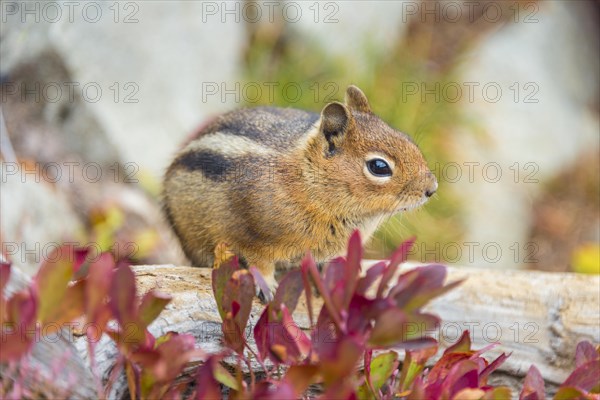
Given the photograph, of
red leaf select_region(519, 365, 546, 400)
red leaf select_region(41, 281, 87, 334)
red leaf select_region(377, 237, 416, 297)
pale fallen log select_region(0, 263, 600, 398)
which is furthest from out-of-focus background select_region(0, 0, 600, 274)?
red leaf select_region(41, 281, 87, 334)

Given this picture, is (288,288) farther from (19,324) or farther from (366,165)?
(366,165)

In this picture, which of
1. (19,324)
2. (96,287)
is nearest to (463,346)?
(96,287)

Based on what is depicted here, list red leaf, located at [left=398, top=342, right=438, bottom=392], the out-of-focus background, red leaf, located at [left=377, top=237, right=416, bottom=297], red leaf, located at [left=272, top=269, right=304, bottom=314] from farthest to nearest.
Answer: the out-of-focus background, red leaf, located at [left=398, top=342, right=438, bottom=392], red leaf, located at [left=272, top=269, right=304, bottom=314], red leaf, located at [left=377, top=237, right=416, bottom=297]

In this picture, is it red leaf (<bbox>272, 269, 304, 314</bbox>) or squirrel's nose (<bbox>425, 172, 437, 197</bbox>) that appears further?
squirrel's nose (<bbox>425, 172, 437, 197</bbox>)

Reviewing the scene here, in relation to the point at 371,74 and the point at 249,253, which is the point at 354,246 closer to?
the point at 249,253

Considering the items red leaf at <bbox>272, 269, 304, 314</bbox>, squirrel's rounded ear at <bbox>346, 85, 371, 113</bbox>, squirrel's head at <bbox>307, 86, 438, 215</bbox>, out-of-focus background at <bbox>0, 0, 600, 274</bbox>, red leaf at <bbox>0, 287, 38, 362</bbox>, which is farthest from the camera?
out-of-focus background at <bbox>0, 0, 600, 274</bbox>

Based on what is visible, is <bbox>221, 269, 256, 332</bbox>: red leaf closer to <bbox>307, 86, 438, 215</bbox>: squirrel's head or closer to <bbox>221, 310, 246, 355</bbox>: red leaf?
<bbox>221, 310, 246, 355</bbox>: red leaf

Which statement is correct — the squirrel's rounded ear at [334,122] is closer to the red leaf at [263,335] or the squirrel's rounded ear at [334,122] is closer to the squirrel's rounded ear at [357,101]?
the squirrel's rounded ear at [357,101]
